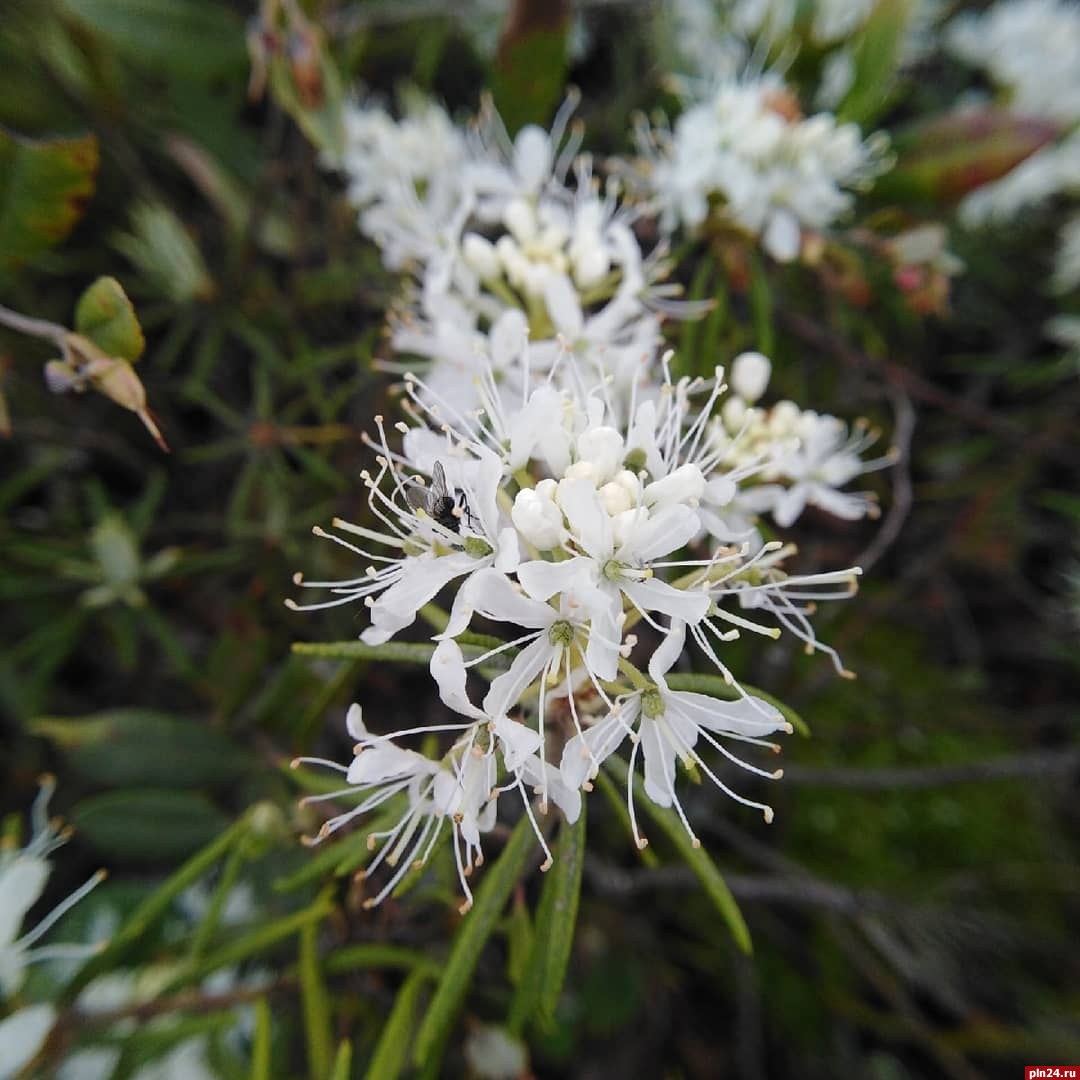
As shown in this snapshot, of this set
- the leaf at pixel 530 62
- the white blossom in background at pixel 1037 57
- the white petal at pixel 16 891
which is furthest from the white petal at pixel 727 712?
the white blossom in background at pixel 1037 57

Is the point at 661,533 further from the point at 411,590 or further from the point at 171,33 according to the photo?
the point at 171,33

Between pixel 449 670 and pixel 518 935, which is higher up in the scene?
pixel 449 670

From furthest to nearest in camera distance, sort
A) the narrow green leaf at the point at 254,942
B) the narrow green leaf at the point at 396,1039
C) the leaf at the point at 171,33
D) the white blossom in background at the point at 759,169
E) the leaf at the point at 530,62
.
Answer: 1. the leaf at the point at 171,33
2. the leaf at the point at 530,62
3. the white blossom in background at the point at 759,169
4. the narrow green leaf at the point at 254,942
5. the narrow green leaf at the point at 396,1039

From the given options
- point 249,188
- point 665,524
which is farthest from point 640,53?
point 665,524

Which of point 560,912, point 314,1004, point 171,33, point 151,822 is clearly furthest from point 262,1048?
point 171,33

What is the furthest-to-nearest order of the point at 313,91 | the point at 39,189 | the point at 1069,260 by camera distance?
the point at 1069,260
the point at 313,91
the point at 39,189

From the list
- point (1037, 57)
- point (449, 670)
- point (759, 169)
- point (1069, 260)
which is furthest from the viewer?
point (1037, 57)

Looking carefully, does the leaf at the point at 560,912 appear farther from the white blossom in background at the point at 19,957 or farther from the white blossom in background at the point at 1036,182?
the white blossom in background at the point at 1036,182
